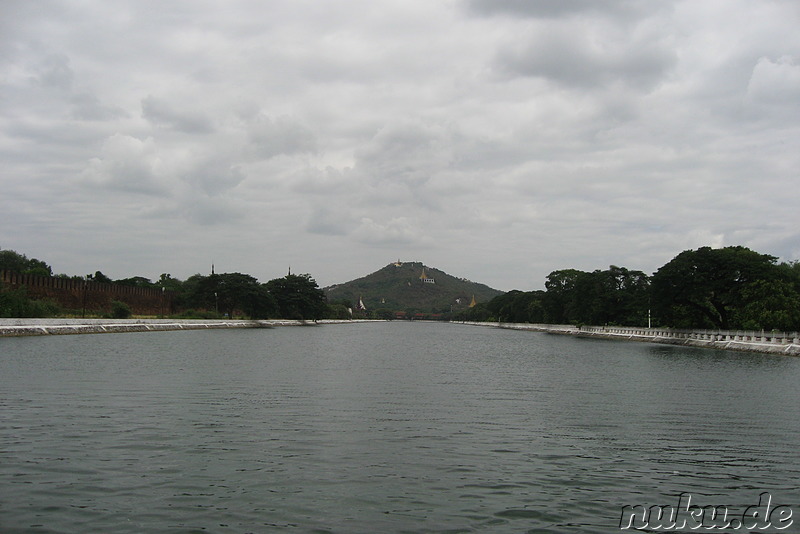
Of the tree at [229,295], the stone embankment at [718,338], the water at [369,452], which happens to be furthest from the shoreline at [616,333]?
the water at [369,452]

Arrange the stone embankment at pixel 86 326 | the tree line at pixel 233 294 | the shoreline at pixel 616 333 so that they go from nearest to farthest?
the shoreline at pixel 616 333, the stone embankment at pixel 86 326, the tree line at pixel 233 294

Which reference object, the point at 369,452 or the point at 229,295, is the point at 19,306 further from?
the point at 229,295

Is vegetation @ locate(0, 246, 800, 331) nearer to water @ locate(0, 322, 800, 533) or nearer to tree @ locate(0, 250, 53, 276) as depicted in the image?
tree @ locate(0, 250, 53, 276)

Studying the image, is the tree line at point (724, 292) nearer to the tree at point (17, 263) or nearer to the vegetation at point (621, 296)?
the vegetation at point (621, 296)

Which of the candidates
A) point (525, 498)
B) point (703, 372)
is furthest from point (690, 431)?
point (703, 372)

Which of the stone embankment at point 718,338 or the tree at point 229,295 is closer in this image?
the stone embankment at point 718,338

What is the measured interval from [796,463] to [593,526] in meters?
5.91

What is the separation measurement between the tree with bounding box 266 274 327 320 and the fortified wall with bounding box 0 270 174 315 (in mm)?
39887

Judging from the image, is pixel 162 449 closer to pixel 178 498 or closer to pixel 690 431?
pixel 178 498

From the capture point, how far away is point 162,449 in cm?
1176

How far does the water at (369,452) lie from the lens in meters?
8.48

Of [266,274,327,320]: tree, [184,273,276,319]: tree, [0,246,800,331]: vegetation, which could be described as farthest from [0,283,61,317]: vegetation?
[266,274,327,320]: tree

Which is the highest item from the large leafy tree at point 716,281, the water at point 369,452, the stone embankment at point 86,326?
the large leafy tree at point 716,281

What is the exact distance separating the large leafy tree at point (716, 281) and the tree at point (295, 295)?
323ft
